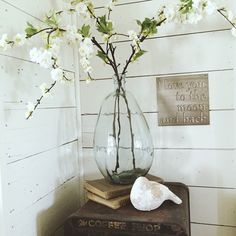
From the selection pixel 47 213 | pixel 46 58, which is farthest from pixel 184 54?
pixel 47 213

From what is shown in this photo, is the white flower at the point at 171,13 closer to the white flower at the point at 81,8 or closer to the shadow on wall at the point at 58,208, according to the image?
the white flower at the point at 81,8

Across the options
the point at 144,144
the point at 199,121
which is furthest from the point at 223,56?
the point at 144,144

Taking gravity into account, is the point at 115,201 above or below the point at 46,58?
below

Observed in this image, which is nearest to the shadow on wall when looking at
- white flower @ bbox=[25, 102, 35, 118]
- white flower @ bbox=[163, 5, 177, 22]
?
white flower @ bbox=[25, 102, 35, 118]

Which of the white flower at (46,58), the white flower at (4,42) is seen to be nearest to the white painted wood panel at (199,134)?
the white flower at (46,58)

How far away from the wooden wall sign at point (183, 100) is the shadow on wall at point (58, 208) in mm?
446

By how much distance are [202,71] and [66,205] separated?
28.7 inches

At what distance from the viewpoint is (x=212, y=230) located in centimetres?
101

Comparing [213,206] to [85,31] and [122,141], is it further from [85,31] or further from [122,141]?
[85,31]

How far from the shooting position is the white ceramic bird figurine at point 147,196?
75 centimetres

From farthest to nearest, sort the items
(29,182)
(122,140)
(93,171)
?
(93,171) → (122,140) → (29,182)

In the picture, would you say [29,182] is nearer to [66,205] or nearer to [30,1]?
[66,205]

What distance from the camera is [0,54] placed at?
678mm

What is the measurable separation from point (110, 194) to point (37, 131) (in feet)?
1.00
